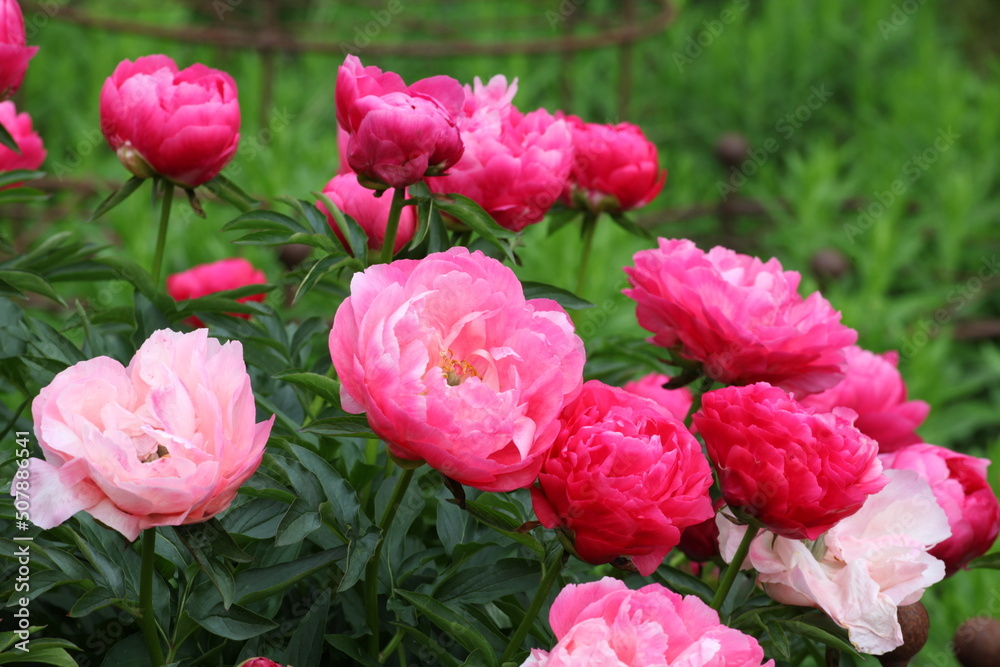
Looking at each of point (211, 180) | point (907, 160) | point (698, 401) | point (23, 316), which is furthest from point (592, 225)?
point (907, 160)

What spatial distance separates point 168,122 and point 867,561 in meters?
0.50

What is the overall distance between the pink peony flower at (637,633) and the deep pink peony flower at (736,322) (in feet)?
0.64

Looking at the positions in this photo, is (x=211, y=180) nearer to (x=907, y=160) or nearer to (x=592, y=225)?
(x=592, y=225)

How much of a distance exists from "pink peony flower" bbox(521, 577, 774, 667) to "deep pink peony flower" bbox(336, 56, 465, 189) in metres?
0.25

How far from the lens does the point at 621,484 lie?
498mm

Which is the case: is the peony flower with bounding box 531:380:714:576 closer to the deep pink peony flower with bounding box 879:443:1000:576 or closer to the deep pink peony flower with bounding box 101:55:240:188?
the deep pink peony flower with bounding box 879:443:1000:576

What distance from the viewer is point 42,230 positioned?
95.0 inches

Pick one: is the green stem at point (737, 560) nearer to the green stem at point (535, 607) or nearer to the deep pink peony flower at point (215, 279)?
the green stem at point (535, 607)

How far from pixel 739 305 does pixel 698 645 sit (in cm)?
24
